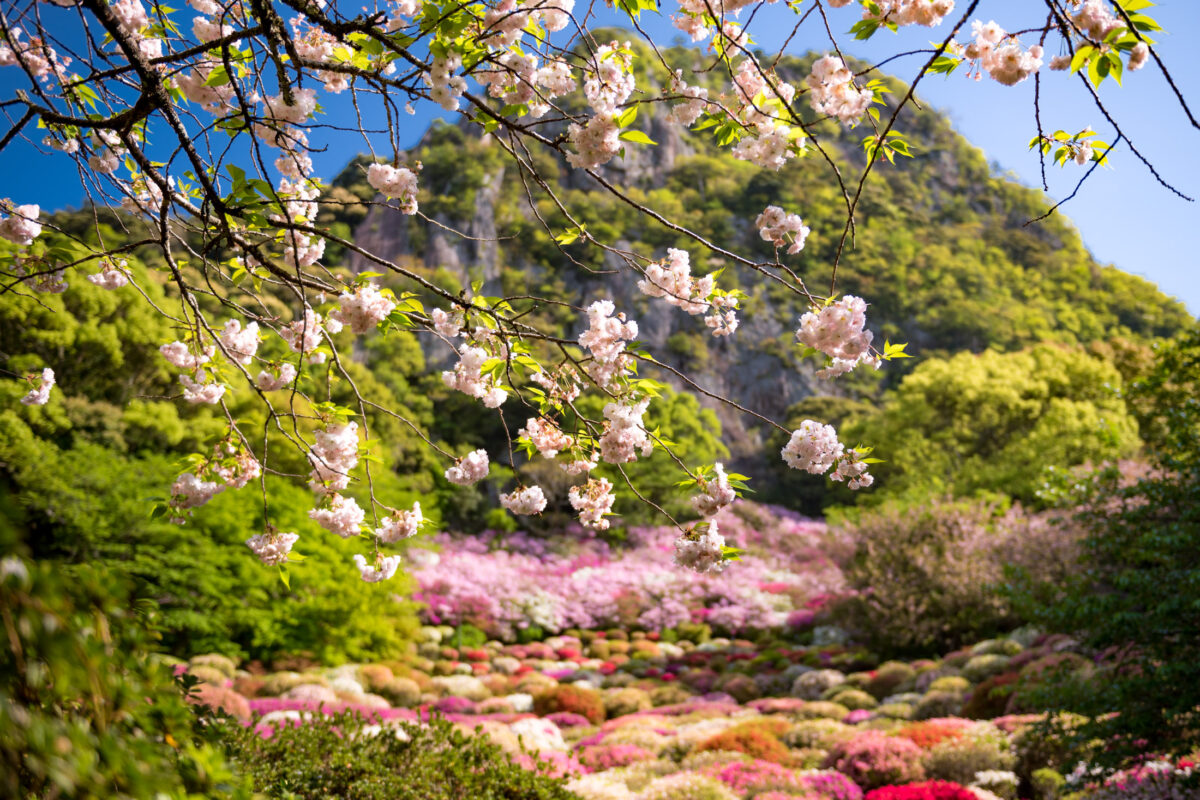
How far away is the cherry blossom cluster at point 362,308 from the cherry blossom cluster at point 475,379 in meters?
0.41

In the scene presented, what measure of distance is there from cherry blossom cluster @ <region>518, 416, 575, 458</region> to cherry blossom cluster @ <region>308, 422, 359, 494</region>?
62 centimetres

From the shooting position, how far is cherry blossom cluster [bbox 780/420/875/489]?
2.28m

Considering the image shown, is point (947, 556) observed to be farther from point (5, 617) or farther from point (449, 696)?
point (5, 617)

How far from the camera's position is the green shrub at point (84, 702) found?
72cm

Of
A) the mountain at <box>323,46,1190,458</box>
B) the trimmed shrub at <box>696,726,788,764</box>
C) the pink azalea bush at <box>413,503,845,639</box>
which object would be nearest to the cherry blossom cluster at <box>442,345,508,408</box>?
the trimmed shrub at <box>696,726,788,764</box>

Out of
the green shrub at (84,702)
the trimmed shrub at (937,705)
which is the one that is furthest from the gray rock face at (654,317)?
the green shrub at (84,702)

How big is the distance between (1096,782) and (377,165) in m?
5.10

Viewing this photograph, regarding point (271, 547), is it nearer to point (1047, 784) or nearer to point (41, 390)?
point (41, 390)

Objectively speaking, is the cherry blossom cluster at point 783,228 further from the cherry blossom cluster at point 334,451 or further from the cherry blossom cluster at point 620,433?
the cherry blossom cluster at point 334,451

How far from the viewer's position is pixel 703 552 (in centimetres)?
232

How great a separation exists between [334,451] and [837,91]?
210 cm

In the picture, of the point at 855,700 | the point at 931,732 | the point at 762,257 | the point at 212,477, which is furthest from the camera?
the point at 762,257

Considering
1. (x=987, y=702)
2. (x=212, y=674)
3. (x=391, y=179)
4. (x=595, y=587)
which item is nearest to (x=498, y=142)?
(x=391, y=179)

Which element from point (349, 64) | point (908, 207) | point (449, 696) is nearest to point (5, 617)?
point (349, 64)
